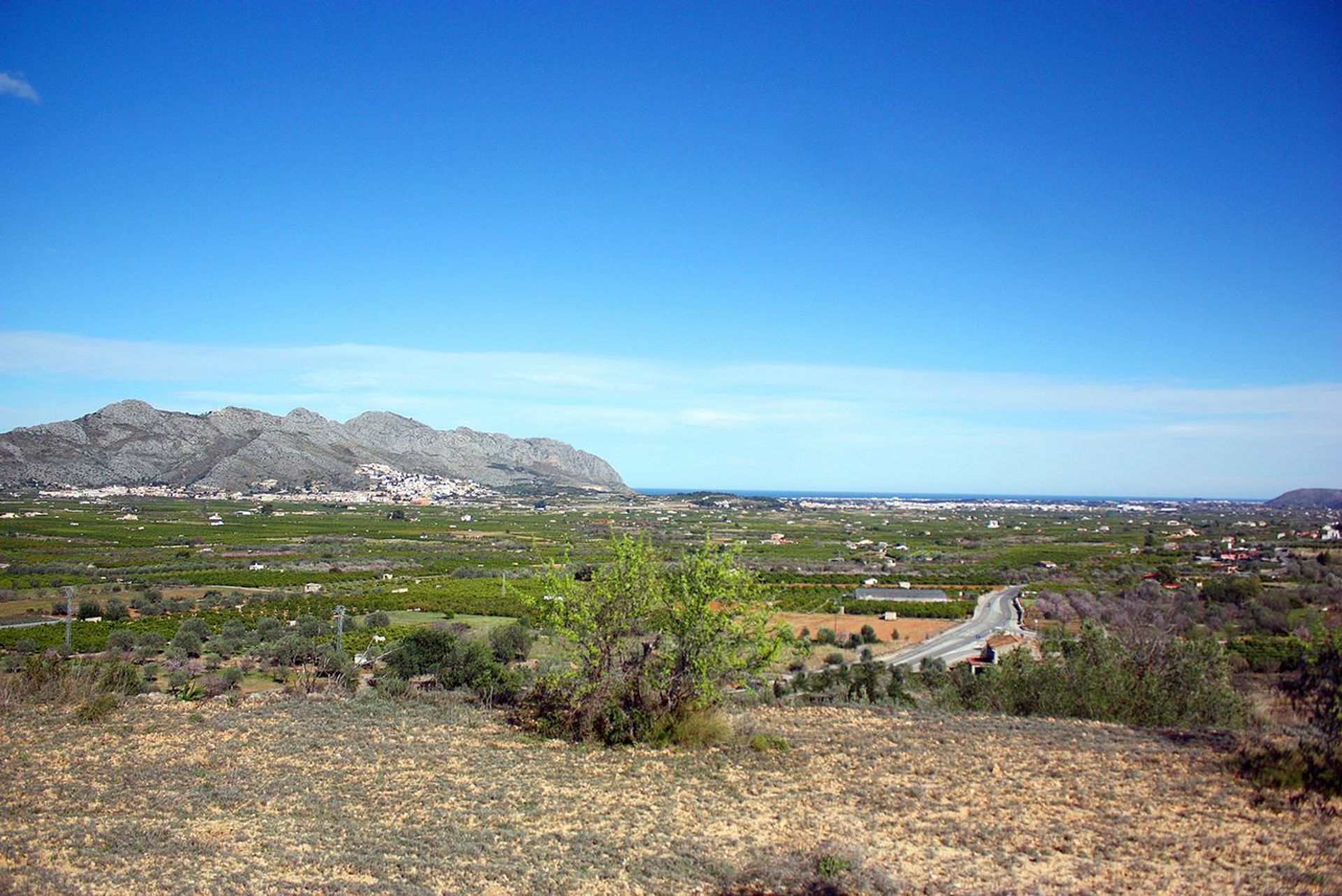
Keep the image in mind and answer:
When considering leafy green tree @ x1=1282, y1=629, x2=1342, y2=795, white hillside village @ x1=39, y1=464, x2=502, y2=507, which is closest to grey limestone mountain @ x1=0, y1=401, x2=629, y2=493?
white hillside village @ x1=39, y1=464, x2=502, y2=507

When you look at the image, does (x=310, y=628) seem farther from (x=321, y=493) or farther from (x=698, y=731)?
(x=321, y=493)

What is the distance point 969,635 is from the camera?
148 ft

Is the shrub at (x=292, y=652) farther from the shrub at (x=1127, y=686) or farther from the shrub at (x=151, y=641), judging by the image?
the shrub at (x=1127, y=686)

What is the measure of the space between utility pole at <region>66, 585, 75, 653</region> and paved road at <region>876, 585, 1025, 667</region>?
3130 centimetres

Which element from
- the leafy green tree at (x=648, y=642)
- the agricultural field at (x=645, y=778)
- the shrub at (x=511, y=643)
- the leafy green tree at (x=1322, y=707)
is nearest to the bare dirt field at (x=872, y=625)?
the shrub at (x=511, y=643)

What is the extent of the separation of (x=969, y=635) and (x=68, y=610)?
1630 inches

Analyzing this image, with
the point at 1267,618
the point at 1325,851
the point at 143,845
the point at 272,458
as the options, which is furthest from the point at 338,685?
the point at 272,458

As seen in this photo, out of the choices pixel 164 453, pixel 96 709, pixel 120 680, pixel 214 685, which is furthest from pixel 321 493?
pixel 96 709

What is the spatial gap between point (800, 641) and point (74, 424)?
17712 cm

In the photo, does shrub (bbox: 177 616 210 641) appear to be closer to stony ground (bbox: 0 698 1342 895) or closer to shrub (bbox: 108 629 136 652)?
shrub (bbox: 108 629 136 652)

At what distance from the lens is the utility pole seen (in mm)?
29300

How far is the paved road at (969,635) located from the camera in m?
38.4

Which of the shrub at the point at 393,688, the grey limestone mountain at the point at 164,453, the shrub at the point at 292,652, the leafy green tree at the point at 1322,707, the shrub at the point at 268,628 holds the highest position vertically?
the grey limestone mountain at the point at 164,453

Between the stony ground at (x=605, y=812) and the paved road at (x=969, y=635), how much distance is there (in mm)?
23887
